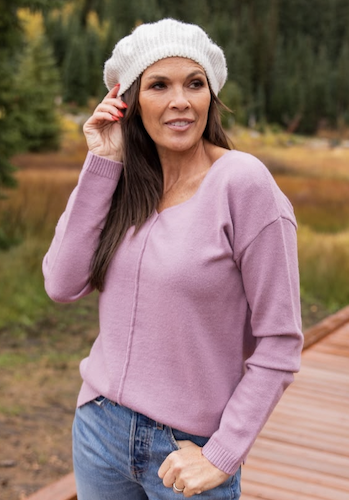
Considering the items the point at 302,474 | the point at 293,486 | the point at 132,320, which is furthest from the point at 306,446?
the point at 132,320

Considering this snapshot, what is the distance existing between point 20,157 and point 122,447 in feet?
25.8

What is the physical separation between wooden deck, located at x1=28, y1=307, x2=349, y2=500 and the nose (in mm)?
1567

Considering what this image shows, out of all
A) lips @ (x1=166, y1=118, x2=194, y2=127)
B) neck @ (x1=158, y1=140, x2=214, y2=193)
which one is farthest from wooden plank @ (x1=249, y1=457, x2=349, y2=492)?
lips @ (x1=166, y1=118, x2=194, y2=127)

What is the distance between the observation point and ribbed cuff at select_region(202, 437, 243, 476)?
123cm

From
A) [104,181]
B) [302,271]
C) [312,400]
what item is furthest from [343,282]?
[104,181]

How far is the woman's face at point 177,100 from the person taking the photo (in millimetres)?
1335

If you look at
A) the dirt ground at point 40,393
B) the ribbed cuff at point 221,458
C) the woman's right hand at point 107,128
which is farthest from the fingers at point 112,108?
the dirt ground at point 40,393

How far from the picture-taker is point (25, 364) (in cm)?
502

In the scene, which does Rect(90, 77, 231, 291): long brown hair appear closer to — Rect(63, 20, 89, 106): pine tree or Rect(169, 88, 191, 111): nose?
Rect(169, 88, 191, 111): nose

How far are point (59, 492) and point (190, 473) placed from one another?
1.34 metres

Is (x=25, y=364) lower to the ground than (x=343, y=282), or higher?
higher

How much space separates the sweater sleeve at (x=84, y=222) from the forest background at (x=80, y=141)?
200 centimetres

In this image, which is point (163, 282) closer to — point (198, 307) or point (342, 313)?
point (198, 307)

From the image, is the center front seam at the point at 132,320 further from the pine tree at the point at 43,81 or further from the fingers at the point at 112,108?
the pine tree at the point at 43,81
